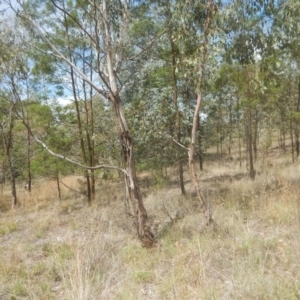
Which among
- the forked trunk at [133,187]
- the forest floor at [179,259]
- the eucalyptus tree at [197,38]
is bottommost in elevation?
the forest floor at [179,259]

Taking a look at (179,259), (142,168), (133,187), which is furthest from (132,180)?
(142,168)

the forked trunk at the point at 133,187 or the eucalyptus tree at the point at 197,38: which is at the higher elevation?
the eucalyptus tree at the point at 197,38

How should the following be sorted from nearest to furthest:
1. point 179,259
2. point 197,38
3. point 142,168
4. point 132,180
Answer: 1. point 179,259
2. point 132,180
3. point 197,38
4. point 142,168

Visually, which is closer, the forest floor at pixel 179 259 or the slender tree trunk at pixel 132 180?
the forest floor at pixel 179 259

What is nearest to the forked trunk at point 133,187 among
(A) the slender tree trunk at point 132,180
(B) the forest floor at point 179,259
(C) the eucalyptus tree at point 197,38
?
(A) the slender tree trunk at point 132,180

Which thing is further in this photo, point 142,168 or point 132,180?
point 142,168

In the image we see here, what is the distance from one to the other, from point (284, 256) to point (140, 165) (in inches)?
280

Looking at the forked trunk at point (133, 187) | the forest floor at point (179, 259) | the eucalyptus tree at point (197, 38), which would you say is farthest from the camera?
the eucalyptus tree at point (197, 38)

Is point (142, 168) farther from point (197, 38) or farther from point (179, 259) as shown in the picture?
point (179, 259)

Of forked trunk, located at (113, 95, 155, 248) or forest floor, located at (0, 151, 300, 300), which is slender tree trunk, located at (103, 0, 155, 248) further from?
forest floor, located at (0, 151, 300, 300)

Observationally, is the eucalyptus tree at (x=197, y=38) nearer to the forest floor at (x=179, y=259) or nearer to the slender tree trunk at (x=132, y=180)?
the forest floor at (x=179, y=259)

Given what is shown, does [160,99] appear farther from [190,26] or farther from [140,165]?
[190,26]

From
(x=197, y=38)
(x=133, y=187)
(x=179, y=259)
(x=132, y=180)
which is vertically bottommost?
(x=179, y=259)

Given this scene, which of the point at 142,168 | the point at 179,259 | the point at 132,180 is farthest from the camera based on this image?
the point at 142,168
